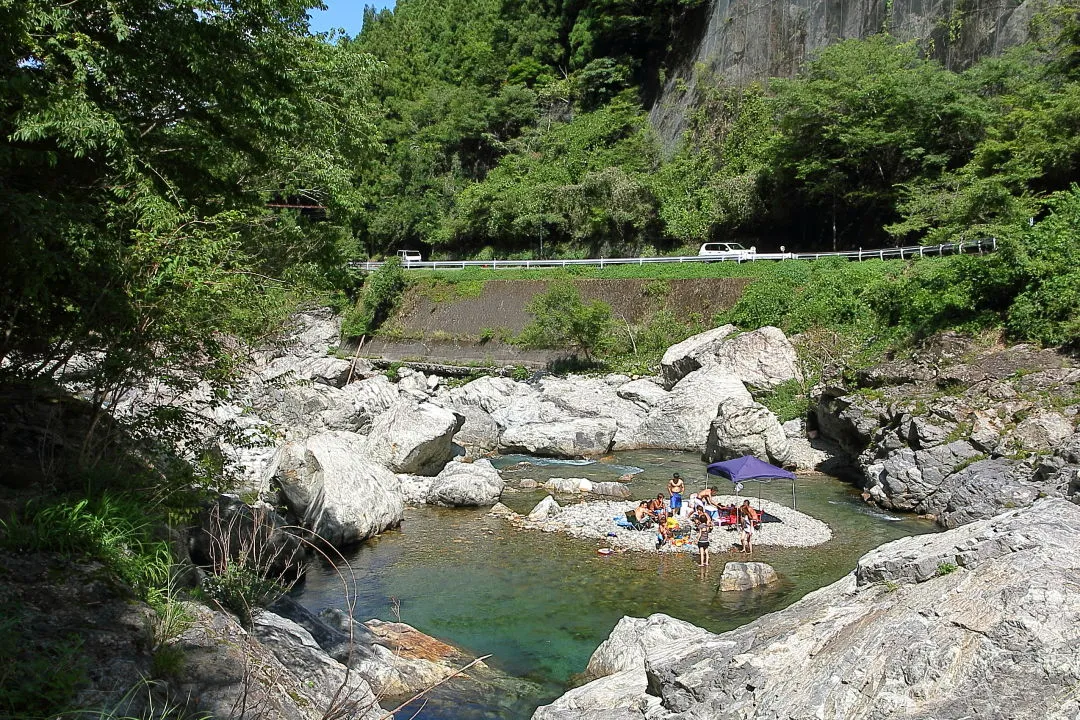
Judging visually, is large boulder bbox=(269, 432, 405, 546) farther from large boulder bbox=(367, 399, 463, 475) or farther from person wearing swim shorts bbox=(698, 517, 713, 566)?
person wearing swim shorts bbox=(698, 517, 713, 566)

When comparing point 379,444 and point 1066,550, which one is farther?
point 379,444

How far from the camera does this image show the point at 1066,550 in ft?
17.8

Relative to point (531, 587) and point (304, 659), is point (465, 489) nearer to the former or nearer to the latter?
point (531, 587)

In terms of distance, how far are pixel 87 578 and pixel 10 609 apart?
75 centimetres

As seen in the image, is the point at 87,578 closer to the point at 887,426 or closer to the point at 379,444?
the point at 379,444

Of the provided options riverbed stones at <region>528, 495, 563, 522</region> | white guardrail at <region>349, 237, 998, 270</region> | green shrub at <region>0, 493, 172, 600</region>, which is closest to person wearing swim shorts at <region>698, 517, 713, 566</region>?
riverbed stones at <region>528, 495, 563, 522</region>

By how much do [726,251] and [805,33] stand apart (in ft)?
45.1

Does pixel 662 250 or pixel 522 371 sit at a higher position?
pixel 662 250

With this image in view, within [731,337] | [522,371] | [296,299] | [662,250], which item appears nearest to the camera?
[296,299]

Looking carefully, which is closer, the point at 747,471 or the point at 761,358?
the point at 747,471

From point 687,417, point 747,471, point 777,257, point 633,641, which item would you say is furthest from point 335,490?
point 777,257

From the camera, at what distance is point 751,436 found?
20469 mm

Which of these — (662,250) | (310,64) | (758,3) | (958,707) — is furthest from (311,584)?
(758,3)

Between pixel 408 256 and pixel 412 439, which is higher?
pixel 408 256
